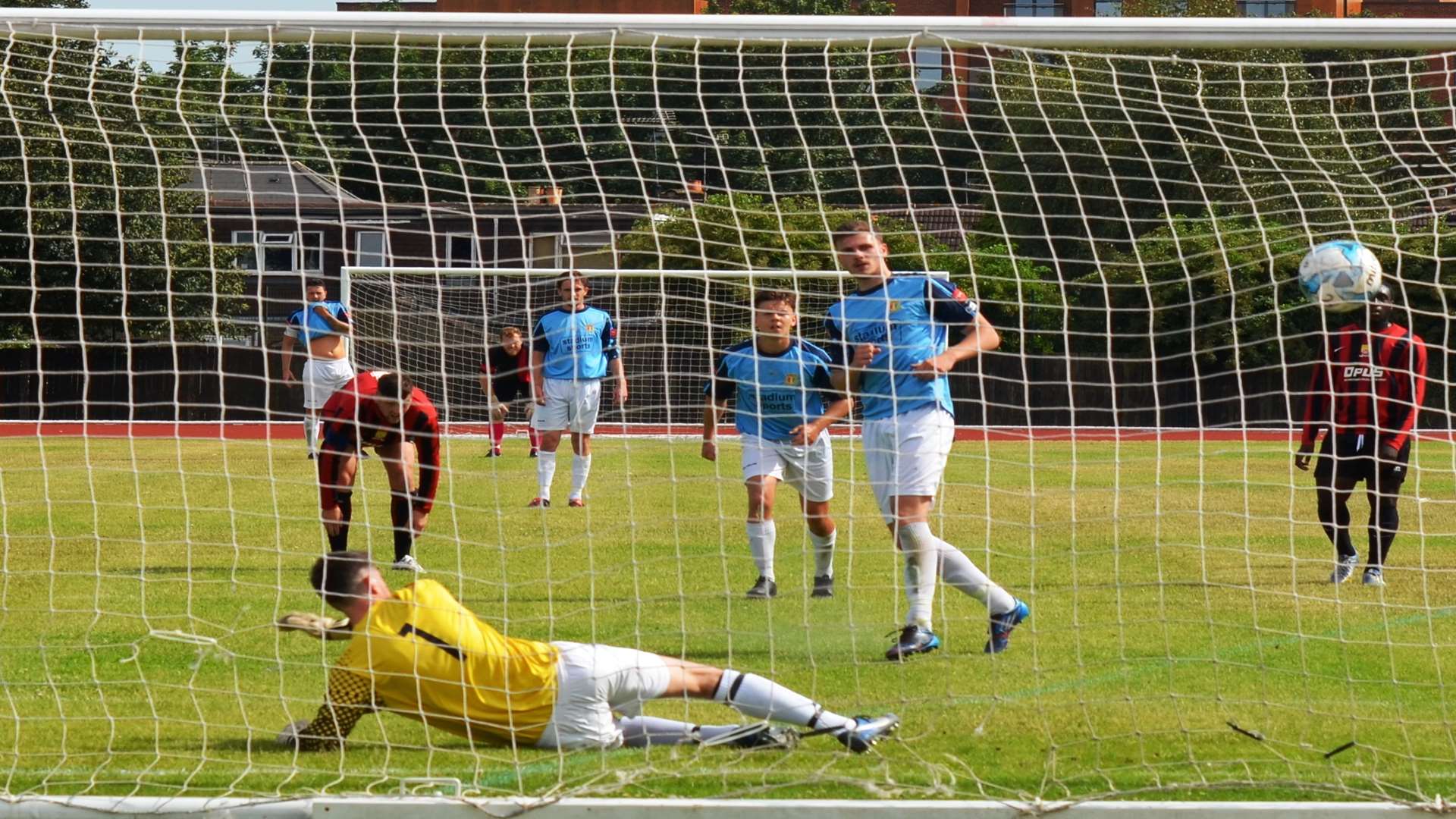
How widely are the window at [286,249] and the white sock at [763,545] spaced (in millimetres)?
2693

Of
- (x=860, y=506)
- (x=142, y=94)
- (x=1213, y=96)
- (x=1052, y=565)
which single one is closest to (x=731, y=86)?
(x=1213, y=96)

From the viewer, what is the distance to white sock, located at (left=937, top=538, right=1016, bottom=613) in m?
6.43

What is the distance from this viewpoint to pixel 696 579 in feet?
28.7

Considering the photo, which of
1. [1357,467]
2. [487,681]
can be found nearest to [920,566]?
[487,681]

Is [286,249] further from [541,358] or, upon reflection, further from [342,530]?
A: [541,358]

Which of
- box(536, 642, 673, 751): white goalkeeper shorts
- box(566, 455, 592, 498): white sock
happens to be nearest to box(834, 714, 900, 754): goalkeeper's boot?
box(536, 642, 673, 751): white goalkeeper shorts

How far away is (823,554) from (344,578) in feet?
12.5

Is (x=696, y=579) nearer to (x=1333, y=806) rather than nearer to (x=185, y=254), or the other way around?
(x=185, y=254)

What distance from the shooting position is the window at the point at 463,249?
6965mm

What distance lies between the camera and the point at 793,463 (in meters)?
8.65

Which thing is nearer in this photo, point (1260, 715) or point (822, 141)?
point (1260, 715)

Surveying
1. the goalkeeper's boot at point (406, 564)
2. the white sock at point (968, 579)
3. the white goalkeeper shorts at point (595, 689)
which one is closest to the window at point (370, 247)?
the goalkeeper's boot at point (406, 564)

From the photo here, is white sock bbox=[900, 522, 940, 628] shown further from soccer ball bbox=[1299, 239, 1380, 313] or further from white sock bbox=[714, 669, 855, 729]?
soccer ball bbox=[1299, 239, 1380, 313]

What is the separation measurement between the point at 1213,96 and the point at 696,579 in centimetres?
388
